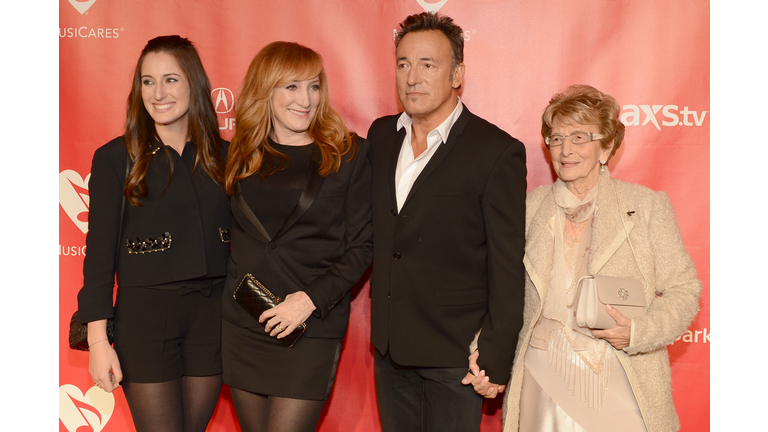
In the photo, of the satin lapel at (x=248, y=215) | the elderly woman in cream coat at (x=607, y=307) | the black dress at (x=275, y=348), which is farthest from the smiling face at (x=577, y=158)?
the satin lapel at (x=248, y=215)

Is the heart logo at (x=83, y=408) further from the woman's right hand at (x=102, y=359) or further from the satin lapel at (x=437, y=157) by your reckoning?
the satin lapel at (x=437, y=157)

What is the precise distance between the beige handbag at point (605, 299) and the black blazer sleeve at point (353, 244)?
93 cm

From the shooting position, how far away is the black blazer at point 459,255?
219 cm

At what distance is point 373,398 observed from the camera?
3.30m

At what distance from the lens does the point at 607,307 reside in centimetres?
207

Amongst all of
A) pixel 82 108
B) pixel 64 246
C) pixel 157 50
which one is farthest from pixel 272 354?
pixel 82 108

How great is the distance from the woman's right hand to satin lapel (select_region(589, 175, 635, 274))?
205 centimetres

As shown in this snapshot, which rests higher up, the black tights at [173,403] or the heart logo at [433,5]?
the heart logo at [433,5]

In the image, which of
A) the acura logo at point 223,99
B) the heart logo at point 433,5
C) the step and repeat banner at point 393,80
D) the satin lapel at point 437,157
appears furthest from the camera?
the acura logo at point 223,99

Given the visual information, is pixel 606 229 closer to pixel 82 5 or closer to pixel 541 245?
pixel 541 245

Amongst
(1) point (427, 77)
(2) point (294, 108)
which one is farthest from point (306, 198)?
(1) point (427, 77)

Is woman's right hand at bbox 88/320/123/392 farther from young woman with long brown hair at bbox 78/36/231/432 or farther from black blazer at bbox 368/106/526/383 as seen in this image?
black blazer at bbox 368/106/526/383

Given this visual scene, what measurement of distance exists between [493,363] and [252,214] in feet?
3.98

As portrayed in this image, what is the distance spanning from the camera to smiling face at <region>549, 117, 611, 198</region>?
2.30m
